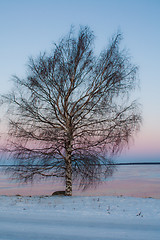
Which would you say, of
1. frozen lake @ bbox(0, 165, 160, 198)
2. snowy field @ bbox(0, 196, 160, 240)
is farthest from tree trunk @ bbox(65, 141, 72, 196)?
snowy field @ bbox(0, 196, 160, 240)

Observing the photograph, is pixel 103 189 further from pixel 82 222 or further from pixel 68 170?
pixel 82 222

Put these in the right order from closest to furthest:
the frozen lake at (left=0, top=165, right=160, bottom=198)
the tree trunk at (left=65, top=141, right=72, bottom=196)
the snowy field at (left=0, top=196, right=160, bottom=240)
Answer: the snowy field at (left=0, top=196, right=160, bottom=240)
the tree trunk at (left=65, top=141, right=72, bottom=196)
the frozen lake at (left=0, top=165, right=160, bottom=198)

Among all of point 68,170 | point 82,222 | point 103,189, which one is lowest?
point 103,189

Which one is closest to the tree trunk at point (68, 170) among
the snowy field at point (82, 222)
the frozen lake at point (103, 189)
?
the frozen lake at point (103, 189)

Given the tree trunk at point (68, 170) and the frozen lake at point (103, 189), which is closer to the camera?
the tree trunk at point (68, 170)

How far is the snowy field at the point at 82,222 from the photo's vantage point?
272 inches

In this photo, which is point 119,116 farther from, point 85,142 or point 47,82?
point 47,82

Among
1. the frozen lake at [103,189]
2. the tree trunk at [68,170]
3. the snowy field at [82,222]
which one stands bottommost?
the frozen lake at [103,189]

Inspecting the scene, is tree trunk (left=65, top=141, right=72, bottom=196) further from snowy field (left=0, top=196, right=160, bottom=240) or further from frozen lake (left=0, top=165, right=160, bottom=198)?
snowy field (left=0, top=196, right=160, bottom=240)

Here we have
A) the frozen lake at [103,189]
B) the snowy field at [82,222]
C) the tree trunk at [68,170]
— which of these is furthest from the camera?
the frozen lake at [103,189]

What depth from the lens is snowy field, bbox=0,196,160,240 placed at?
6.90 m

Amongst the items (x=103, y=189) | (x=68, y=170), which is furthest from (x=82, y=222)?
(x=103, y=189)

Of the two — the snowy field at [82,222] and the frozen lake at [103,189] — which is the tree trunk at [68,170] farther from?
the snowy field at [82,222]

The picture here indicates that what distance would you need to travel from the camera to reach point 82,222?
8.34 m
